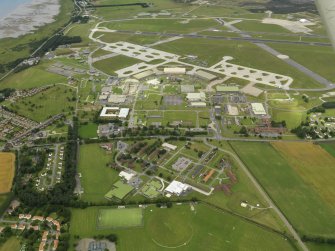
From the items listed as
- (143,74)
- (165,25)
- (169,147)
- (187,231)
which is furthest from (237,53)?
(187,231)

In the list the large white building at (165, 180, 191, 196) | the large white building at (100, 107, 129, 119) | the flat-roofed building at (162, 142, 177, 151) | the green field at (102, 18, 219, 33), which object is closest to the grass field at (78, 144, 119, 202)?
the large white building at (165, 180, 191, 196)

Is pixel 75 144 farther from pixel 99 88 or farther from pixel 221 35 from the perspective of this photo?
pixel 221 35

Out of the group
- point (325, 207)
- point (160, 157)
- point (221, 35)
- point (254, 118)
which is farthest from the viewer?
point (221, 35)

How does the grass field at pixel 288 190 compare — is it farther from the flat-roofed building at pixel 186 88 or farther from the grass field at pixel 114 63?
the grass field at pixel 114 63

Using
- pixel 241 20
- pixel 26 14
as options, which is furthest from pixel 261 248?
pixel 26 14

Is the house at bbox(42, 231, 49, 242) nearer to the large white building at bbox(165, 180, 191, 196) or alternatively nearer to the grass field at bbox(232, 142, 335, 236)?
the large white building at bbox(165, 180, 191, 196)
